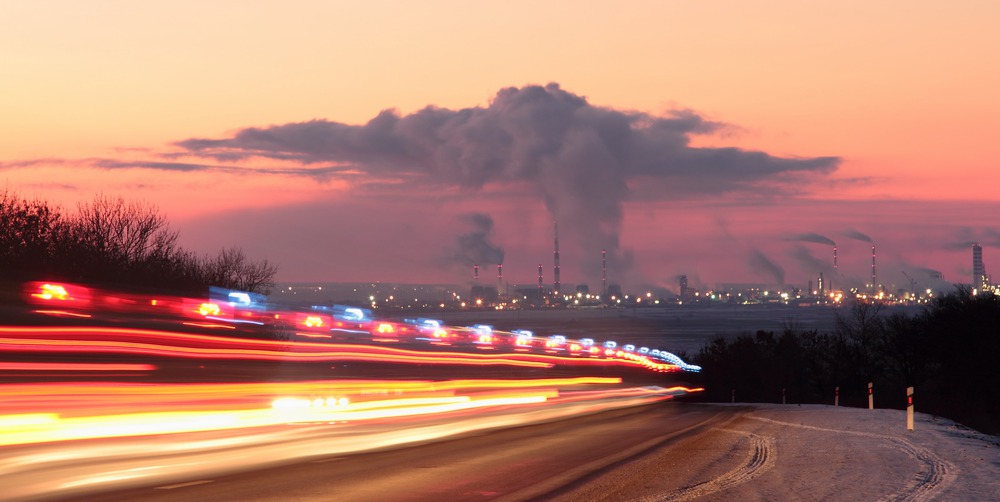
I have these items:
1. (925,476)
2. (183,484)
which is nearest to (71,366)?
(183,484)

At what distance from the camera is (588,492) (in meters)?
15.0

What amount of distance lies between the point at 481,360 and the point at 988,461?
18102mm

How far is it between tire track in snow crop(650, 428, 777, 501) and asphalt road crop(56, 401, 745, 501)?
28 cm

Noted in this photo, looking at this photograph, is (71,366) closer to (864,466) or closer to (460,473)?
(460,473)

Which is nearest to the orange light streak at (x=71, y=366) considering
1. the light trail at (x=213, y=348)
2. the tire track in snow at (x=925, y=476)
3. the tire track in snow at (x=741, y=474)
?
the light trail at (x=213, y=348)

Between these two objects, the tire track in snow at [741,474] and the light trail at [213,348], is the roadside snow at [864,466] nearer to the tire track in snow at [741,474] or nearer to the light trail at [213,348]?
the tire track in snow at [741,474]

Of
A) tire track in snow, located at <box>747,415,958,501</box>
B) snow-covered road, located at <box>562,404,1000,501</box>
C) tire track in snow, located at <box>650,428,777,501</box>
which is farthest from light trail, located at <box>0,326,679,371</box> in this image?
tire track in snow, located at <box>747,415,958,501</box>

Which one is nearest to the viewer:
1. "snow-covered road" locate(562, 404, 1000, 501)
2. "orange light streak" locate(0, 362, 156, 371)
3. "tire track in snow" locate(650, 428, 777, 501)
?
"tire track in snow" locate(650, 428, 777, 501)

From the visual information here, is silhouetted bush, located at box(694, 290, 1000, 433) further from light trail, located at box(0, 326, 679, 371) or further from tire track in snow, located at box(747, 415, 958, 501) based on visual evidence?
tire track in snow, located at box(747, 415, 958, 501)

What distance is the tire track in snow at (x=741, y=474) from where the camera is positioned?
14.8 m

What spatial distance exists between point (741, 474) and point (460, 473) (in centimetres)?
431

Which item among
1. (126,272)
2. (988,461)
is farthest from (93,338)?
(126,272)

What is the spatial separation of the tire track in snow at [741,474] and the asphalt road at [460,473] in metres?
0.28

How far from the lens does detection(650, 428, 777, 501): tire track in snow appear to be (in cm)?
1475
